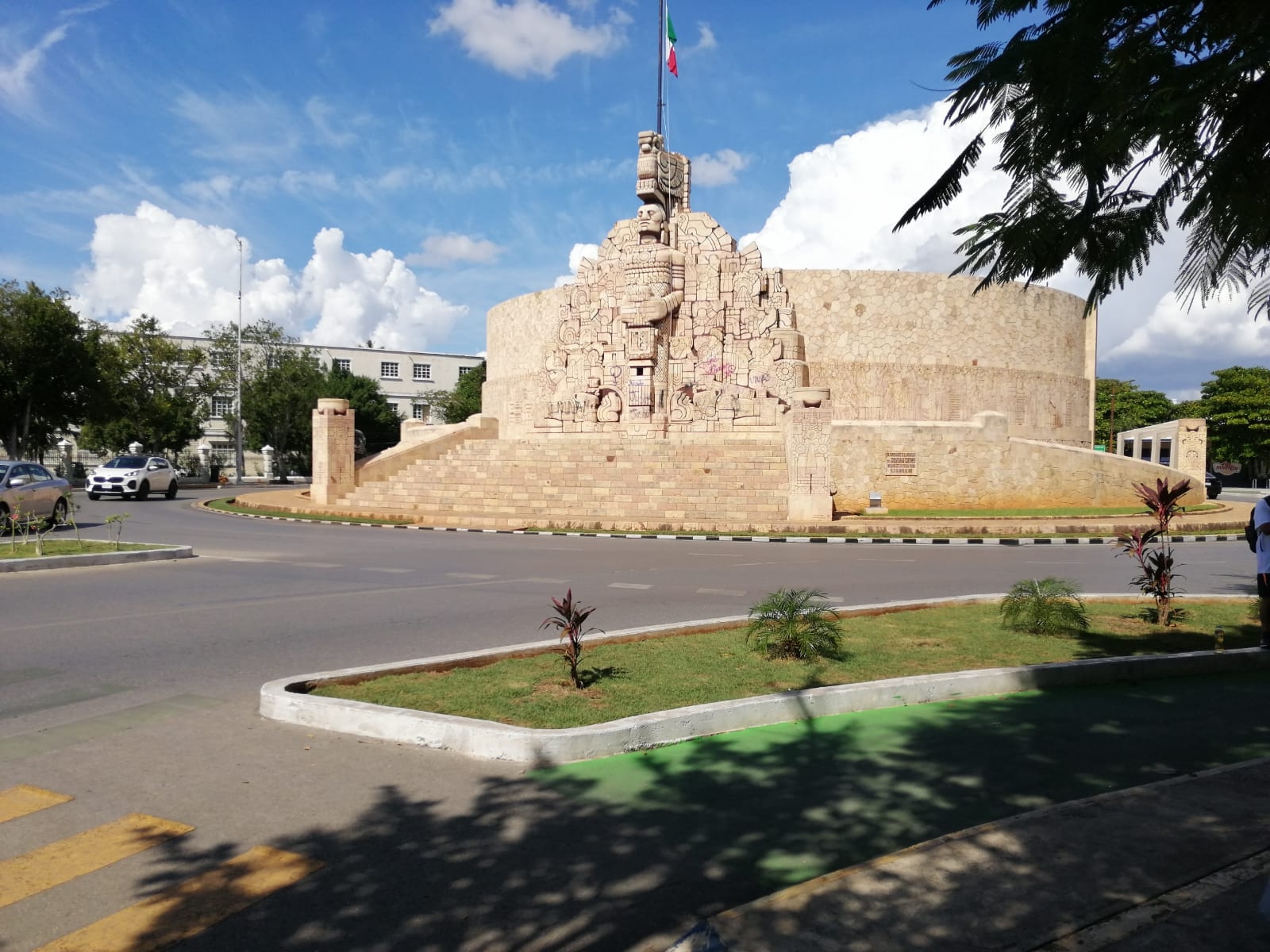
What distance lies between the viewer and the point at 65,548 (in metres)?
12.8

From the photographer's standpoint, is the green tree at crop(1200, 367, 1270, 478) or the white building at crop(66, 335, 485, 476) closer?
the green tree at crop(1200, 367, 1270, 478)

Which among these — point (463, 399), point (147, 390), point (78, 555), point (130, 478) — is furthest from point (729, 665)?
point (463, 399)

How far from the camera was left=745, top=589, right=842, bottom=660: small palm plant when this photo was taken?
21.2ft

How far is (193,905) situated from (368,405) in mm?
57697

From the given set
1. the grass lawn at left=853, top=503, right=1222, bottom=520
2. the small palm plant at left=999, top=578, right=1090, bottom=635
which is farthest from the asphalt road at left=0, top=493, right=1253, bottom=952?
the grass lawn at left=853, top=503, right=1222, bottom=520

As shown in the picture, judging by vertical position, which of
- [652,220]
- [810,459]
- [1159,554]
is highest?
[652,220]

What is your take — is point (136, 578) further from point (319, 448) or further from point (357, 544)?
point (319, 448)

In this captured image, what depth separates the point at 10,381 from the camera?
34438mm

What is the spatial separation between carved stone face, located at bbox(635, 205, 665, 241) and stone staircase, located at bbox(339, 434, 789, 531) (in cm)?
688

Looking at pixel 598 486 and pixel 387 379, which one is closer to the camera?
pixel 598 486

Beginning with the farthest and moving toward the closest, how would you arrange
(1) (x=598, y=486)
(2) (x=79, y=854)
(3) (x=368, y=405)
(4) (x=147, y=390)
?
(3) (x=368, y=405), (4) (x=147, y=390), (1) (x=598, y=486), (2) (x=79, y=854)

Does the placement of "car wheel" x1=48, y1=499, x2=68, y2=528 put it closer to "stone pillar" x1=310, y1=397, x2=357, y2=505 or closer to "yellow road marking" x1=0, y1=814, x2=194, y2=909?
"stone pillar" x1=310, y1=397, x2=357, y2=505

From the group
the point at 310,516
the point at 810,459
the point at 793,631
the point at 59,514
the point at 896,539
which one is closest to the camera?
the point at 793,631

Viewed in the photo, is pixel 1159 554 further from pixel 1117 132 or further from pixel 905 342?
pixel 905 342
